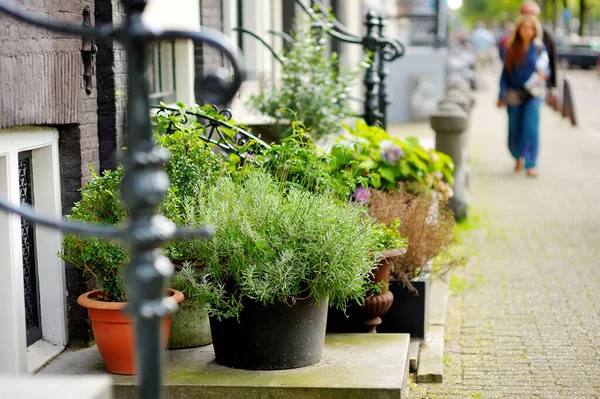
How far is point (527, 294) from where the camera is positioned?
23.6 ft

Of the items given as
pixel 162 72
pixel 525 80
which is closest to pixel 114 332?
pixel 162 72

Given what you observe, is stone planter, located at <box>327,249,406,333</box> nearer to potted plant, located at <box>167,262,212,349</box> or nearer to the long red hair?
potted plant, located at <box>167,262,212,349</box>

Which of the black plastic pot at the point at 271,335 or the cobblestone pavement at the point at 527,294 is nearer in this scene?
the black plastic pot at the point at 271,335

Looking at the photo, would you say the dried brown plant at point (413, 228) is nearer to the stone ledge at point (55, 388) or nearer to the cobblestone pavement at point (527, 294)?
the cobblestone pavement at point (527, 294)

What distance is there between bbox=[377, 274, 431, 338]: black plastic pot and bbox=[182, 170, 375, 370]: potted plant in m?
1.01

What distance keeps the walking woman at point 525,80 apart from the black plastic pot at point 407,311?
7.07 metres

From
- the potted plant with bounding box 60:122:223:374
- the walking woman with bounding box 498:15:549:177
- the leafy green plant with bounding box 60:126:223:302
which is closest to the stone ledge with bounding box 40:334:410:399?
the potted plant with bounding box 60:122:223:374

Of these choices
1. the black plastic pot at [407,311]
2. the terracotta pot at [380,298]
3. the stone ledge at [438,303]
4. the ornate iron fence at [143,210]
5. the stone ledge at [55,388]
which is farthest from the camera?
the stone ledge at [438,303]

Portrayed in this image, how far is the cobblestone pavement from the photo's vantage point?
529 cm

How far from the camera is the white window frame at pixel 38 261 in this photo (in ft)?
14.6

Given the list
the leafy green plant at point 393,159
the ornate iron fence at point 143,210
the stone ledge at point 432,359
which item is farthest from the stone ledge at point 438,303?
the ornate iron fence at point 143,210

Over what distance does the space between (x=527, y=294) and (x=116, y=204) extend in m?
3.64

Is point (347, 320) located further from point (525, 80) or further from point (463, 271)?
point (525, 80)

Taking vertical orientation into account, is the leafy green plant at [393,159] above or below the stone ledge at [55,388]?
above
